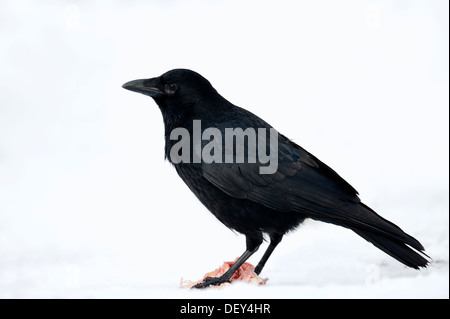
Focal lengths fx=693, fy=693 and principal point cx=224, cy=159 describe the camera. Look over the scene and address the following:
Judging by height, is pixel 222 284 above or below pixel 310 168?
below

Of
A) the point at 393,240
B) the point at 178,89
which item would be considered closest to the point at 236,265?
the point at 393,240

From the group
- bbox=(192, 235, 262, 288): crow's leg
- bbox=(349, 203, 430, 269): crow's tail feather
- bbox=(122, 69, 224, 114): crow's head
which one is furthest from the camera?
bbox=(122, 69, 224, 114): crow's head

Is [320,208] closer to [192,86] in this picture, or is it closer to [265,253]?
[265,253]

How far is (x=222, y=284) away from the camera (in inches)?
172

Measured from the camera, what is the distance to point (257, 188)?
13.8ft

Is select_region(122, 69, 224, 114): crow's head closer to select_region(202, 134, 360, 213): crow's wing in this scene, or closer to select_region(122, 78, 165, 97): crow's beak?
select_region(122, 78, 165, 97): crow's beak

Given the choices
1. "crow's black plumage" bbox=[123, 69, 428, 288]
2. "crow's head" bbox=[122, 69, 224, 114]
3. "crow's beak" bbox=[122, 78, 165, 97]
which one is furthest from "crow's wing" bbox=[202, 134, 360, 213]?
"crow's beak" bbox=[122, 78, 165, 97]

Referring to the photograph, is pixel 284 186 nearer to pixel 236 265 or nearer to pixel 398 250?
pixel 236 265

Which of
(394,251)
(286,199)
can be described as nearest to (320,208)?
(286,199)

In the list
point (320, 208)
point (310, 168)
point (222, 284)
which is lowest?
point (222, 284)

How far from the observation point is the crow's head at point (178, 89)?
4.45 metres

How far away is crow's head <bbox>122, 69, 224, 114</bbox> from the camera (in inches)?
175

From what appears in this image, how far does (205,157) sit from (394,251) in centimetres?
127

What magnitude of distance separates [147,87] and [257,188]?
987 millimetres
